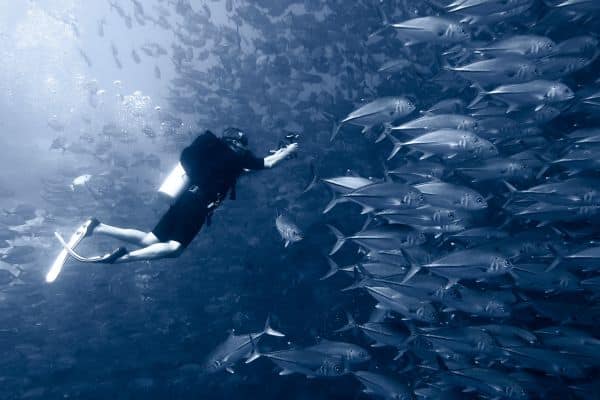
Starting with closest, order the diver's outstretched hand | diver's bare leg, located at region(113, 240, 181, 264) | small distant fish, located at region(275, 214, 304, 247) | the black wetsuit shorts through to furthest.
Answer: diver's bare leg, located at region(113, 240, 181, 264)
the black wetsuit shorts
the diver's outstretched hand
small distant fish, located at region(275, 214, 304, 247)

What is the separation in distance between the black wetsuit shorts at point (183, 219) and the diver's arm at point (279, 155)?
990 millimetres

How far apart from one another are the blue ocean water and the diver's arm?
0.40ft

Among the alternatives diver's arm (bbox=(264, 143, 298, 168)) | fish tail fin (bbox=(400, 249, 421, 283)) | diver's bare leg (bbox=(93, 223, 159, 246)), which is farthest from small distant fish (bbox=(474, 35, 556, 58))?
diver's bare leg (bbox=(93, 223, 159, 246))

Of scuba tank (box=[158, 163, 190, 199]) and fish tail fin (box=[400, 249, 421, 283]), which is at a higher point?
scuba tank (box=[158, 163, 190, 199])

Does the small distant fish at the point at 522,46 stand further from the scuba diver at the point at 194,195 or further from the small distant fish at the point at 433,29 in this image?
the scuba diver at the point at 194,195

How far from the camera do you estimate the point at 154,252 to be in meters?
4.80

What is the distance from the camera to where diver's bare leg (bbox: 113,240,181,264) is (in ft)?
15.5

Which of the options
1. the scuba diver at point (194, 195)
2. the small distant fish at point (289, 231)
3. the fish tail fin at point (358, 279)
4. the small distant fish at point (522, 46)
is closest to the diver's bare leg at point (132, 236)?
the scuba diver at point (194, 195)

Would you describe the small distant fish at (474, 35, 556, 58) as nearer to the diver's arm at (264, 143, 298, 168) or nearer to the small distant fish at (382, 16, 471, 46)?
Answer: the small distant fish at (382, 16, 471, 46)

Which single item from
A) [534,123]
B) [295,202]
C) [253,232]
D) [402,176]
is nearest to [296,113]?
[295,202]

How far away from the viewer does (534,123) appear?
695 centimetres

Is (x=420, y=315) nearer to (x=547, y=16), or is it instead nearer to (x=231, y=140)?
(x=231, y=140)

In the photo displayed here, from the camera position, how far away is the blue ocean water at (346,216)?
21.3ft

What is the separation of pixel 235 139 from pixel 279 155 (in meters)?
0.72
